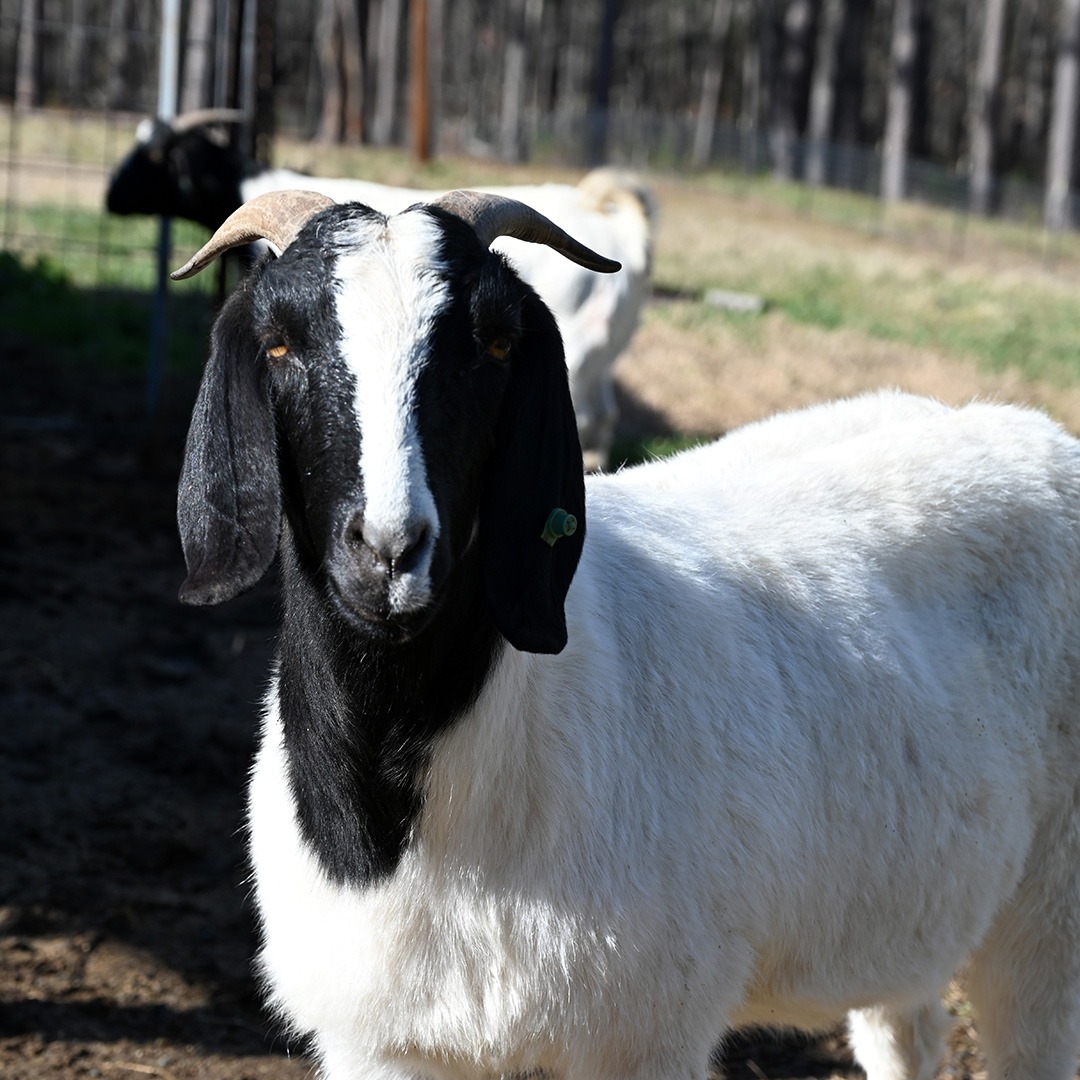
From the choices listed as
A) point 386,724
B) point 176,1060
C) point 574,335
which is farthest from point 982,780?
point 574,335

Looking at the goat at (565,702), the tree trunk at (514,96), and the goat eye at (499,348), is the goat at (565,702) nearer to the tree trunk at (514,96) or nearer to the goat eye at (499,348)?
the goat eye at (499,348)

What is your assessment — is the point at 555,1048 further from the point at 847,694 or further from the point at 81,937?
the point at 81,937

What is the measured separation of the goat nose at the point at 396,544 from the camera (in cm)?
202

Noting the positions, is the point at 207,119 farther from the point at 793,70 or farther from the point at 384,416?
the point at 793,70

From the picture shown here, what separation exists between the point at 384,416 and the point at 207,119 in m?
8.12

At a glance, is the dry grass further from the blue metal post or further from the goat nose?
the goat nose

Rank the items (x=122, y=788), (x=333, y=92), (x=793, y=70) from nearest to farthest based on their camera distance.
Answer: (x=122, y=788), (x=333, y=92), (x=793, y=70)

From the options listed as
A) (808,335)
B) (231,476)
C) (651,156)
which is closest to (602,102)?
(651,156)

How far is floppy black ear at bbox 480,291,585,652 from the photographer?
231cm

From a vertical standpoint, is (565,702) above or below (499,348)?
below

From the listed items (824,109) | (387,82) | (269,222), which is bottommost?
(269,222)

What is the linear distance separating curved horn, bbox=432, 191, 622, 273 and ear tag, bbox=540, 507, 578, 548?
484mm

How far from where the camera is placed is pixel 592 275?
9.23 meters

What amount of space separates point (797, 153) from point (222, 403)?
38.3 m
